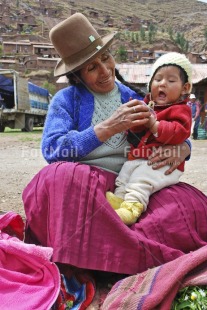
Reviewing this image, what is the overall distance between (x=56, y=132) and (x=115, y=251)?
0.74 meters

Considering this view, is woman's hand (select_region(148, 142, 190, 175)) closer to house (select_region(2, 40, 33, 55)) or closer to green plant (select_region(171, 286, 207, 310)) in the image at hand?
green plant (select_region(171, 286, 207, 310))

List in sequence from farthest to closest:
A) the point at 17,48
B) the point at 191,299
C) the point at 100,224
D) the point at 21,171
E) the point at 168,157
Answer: the point at 17,48
the point at 21,171
the point at 168,157
the point at 100,224
the point at 191,299

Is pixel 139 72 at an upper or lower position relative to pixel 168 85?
lower

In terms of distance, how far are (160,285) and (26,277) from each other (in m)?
0.64

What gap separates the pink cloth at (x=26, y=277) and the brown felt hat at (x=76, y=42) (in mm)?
1084

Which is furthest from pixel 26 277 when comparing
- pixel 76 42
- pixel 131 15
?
pixel 131 15

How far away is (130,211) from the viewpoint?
218cm

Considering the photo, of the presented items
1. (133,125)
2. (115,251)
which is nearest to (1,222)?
(115,251)

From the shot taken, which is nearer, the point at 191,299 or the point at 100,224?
the point at 191,299

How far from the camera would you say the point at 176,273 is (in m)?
1.69

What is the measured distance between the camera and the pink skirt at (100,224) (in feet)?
6.77

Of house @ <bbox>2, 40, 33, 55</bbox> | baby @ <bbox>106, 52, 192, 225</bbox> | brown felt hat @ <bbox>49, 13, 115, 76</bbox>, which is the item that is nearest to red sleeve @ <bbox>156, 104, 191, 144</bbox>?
baby @ <bbox>106, 52, 192, 225</bbox>

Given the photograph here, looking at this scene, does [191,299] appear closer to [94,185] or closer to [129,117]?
[94,185]

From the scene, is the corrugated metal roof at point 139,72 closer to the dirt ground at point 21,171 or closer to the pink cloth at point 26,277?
the dirt ground at point 21,171
